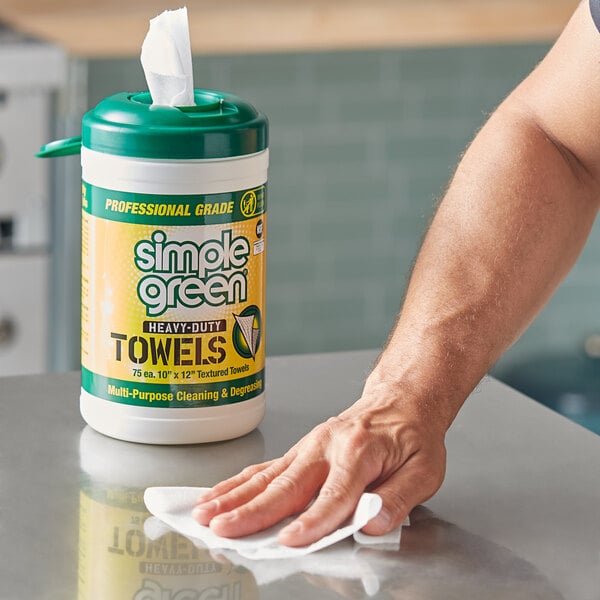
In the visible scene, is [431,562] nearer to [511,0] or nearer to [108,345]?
[108,345]

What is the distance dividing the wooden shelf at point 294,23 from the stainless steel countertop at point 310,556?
127cm

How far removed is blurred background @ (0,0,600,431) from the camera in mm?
2047

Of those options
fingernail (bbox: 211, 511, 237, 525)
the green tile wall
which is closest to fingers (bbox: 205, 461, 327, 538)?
fingernail (bbox: 211, 511, 237, 525)

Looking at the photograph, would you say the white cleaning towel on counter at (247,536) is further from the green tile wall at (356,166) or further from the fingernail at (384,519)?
the green tile wall at (356,166)

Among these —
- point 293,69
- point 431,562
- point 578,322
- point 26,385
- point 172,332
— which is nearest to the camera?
point 431,562

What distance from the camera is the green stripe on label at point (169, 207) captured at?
73 cm

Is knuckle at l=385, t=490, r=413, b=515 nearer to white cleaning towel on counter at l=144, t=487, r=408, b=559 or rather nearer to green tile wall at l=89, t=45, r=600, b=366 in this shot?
white cleaning towel on counter at l=144, t=487, r=408, b=559

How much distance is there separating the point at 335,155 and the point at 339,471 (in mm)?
1716

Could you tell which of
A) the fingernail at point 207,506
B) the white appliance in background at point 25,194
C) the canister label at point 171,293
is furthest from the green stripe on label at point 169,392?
the white appliance in background at point 25,194

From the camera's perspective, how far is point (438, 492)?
0.73 metres

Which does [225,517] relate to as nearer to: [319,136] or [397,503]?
[397,503]

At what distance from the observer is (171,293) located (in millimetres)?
739

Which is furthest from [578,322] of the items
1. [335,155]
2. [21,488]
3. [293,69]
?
[21,488]

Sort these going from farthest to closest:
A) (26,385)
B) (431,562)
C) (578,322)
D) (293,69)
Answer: (578,322) < (293,69) < (26,385) < (431,562)
